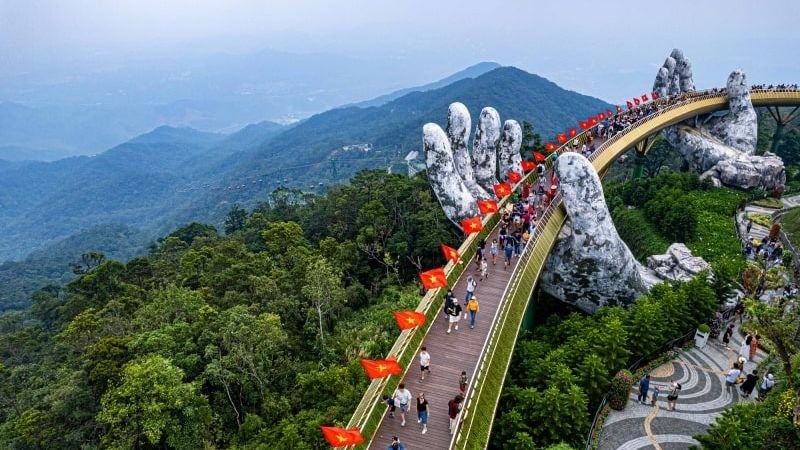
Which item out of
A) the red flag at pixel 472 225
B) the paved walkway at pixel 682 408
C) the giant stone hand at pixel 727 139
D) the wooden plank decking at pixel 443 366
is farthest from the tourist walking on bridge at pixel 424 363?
the giant stone hand at pixel 727 139

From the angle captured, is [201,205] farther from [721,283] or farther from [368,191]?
[721,283]

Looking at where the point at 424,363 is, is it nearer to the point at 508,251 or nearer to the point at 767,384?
the point at 508,251

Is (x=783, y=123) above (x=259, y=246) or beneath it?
above

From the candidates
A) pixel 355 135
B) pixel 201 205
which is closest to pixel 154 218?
pixel 201 205

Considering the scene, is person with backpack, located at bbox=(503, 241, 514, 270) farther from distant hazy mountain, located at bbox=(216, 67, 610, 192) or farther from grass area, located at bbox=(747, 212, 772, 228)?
distant hazy mountain, located at bbox=(216, 67, 610, 192)

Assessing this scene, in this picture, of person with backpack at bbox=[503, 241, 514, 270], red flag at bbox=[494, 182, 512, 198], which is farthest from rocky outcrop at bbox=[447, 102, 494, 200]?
person with backpack at bbox=[503, 241, 514, 270]

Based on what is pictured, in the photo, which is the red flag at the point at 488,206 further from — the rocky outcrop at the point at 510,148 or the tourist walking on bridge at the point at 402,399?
the tourist walking on bridge at the point at 402,399
